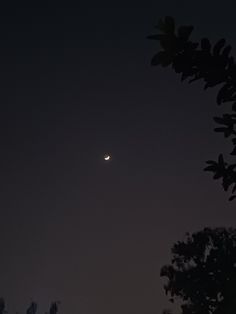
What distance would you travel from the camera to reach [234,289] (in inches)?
534

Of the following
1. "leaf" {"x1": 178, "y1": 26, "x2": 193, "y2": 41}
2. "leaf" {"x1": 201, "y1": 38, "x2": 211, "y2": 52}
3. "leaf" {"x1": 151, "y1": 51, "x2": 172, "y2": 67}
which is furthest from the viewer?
"leaf" {"x1": 151, "y1": 51, "x2": 172, "y2": 67}

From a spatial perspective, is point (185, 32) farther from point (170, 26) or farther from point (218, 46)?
point (218, 46)

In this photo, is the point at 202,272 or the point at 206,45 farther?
the point at 202,272

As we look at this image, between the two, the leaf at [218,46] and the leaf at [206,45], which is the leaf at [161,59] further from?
the leaf at [218,46]

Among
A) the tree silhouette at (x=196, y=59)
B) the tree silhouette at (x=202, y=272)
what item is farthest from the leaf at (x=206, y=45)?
the tree silhouette at (x=202, y=272)

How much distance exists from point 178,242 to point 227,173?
766 inches

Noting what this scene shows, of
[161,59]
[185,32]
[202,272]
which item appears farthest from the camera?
[202,272]

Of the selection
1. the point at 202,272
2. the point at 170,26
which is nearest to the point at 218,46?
the point at 170,26

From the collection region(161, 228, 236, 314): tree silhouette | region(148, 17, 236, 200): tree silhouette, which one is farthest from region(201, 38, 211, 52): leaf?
region(161, 228, 236, 314): tree silhouette

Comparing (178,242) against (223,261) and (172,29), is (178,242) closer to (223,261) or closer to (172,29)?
(223,261)

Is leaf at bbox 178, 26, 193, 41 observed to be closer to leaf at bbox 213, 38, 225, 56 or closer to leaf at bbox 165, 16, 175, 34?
leaf at bbox 165, 16, 175, 34

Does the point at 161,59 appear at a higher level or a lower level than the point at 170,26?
lower

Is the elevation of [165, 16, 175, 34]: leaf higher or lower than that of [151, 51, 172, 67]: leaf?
higher

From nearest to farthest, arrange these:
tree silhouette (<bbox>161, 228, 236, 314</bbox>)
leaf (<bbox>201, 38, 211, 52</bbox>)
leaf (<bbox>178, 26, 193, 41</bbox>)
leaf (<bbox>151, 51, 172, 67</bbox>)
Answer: leaf (<bbox>178, 26, 193, 41</bbox>) < leaf (<bbox>201, 38, 211, 52</bbox>) < leaf (<bbox>151, 51, 172, 67</bbox>) < tree silhouette (<bbox>161, 228, 236, 314</bbox>)
